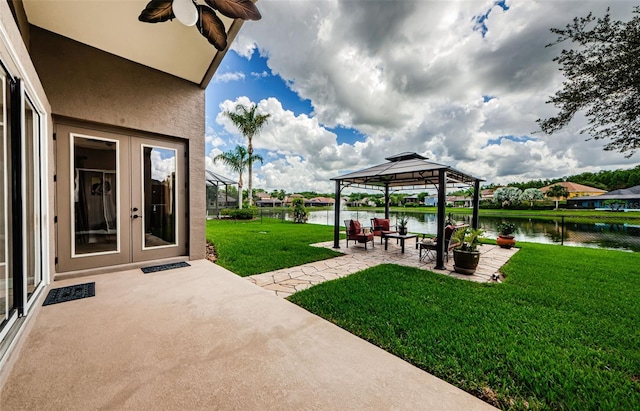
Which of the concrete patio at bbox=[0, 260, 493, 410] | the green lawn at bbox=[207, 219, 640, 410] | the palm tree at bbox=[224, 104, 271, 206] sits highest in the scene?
the palm tree at bbox=[224, 104, 271, 206]

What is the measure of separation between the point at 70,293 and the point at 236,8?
4.15 m

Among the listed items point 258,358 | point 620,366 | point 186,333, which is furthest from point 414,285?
point 186,333

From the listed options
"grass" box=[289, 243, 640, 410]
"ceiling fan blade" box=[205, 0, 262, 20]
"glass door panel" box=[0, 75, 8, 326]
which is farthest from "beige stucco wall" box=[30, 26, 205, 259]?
"grass" box=[289, 243, 640, 410]

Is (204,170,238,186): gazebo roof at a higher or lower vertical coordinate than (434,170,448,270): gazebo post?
higher

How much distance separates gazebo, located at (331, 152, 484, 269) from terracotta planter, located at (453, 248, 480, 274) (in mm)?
379

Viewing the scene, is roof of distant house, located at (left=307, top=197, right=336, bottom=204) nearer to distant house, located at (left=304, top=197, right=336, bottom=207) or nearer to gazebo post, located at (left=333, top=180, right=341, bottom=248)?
distant house, located at (left=304, top=197, right=336, bottom=207)

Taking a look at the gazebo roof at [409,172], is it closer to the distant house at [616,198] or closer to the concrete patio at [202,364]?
the concrete patio at [202,364]

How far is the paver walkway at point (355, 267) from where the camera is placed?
394cm

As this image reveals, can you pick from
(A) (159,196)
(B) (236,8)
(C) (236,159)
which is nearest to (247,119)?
(C) (236,159)

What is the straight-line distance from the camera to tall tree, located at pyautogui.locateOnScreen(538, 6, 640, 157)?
437 centimetres

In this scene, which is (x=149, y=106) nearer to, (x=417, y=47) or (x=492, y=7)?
(x=417, y=47)

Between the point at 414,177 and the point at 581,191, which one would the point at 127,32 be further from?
the point at 581,191

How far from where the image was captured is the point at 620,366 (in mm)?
1915

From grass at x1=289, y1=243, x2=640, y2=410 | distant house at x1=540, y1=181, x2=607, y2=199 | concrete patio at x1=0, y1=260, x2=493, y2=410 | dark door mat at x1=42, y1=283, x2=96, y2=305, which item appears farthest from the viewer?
distant house at x1=540, y1=181, x2=607, y2=199
